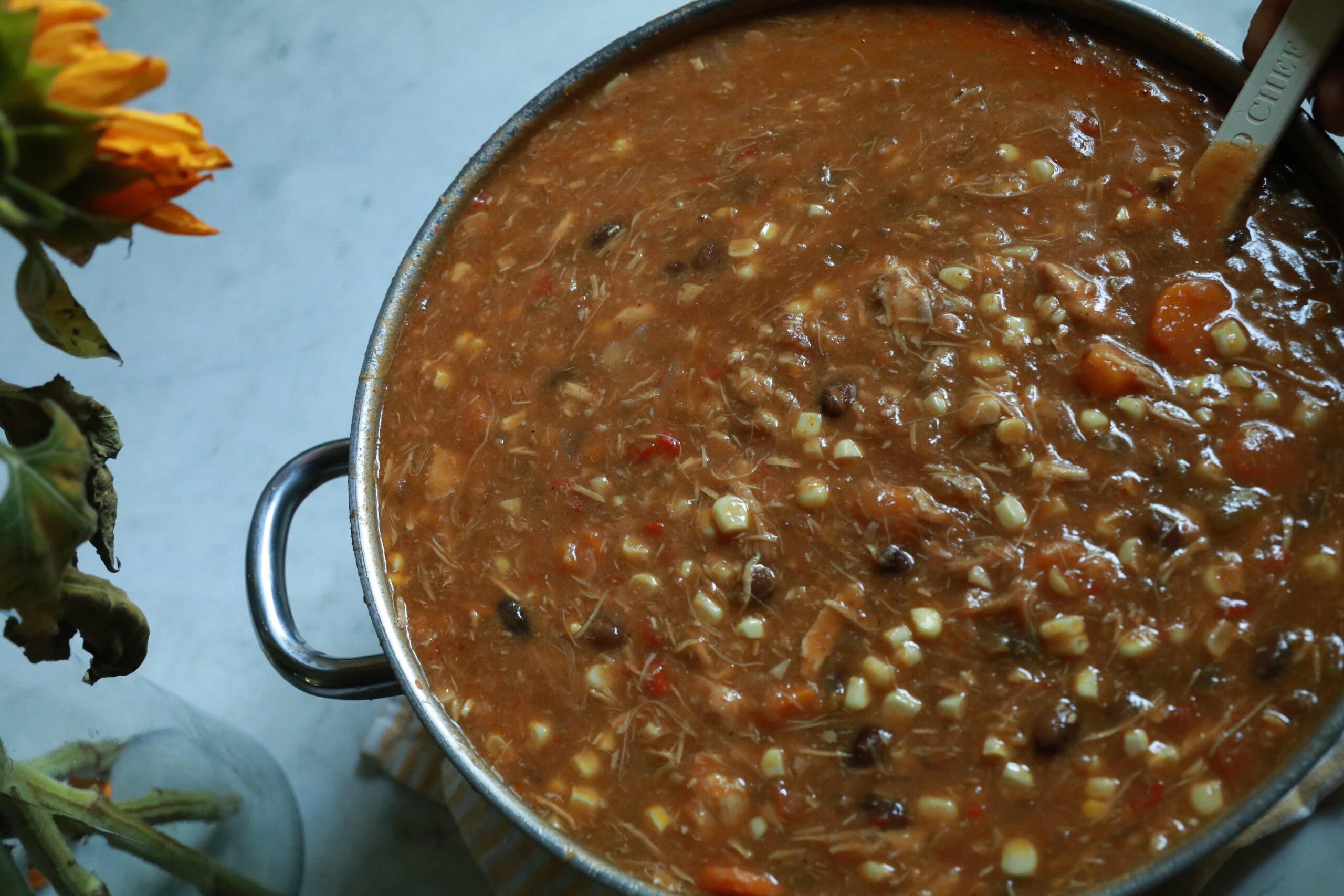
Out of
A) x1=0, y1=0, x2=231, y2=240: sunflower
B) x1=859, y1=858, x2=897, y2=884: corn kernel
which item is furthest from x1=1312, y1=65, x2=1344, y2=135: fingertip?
x1=0, y1=0, x2=231, y2=240: sunflower

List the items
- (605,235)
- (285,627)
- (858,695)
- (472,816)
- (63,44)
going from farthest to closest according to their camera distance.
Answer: (472,816), (605,235), (285,627), (858,695), (63,44)

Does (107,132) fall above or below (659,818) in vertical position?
above

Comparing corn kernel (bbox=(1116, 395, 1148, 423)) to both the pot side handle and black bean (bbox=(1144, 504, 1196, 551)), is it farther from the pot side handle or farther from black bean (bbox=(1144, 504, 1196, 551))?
the pot side handle

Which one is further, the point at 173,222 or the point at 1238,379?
the point at 1238,379

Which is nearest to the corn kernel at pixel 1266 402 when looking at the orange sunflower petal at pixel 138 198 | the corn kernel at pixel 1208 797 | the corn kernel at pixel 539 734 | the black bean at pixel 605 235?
the corn kernel at pixel 1208 797

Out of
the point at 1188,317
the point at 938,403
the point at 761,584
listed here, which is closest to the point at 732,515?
the point at 761,584

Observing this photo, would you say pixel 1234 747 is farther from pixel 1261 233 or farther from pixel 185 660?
pixel 185 660

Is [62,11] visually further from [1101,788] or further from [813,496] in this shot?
[1101,788]

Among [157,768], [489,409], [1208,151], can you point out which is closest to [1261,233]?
[1208,151]
